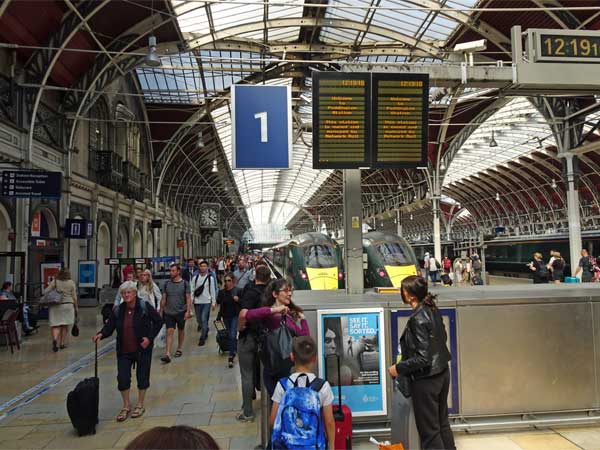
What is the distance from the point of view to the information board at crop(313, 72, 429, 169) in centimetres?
601

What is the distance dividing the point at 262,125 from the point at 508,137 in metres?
40.9

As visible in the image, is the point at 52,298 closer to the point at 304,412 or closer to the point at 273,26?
the point at 304,412

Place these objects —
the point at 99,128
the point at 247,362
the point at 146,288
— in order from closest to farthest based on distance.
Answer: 1. the point at 247,362
2. the point at 146,288
3. the point at 99,128

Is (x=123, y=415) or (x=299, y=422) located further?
(x=123, y=415)

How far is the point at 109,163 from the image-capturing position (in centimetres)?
2130

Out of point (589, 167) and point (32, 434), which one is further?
point (589, 167)

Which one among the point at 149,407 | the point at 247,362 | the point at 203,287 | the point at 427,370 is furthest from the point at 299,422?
the point at 203,287

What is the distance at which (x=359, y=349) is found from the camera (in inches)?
189

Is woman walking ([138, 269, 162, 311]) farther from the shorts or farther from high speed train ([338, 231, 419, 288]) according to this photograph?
high speed train ([338, 231, 419, 288])

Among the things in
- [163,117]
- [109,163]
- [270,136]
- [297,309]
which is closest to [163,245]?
[163,117]

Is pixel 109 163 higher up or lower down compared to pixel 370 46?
lower down

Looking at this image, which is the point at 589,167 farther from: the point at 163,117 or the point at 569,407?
the point at 569,407

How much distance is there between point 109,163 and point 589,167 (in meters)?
43.3

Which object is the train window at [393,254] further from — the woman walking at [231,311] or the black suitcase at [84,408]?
the black suitcase at [84,408]
